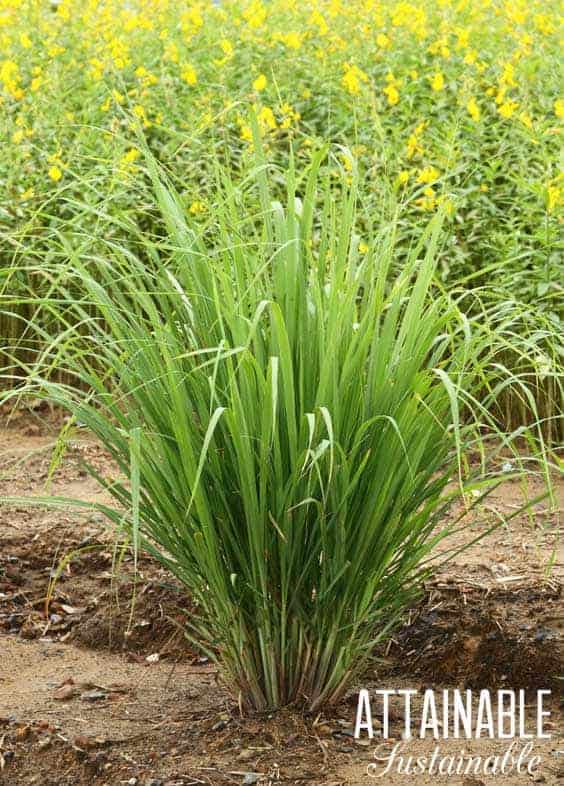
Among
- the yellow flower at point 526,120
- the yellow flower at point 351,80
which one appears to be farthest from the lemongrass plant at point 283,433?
the yellow flower at point 351,80

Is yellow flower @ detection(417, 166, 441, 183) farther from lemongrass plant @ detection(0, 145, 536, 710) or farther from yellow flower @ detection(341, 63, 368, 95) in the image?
lemongrass plant @ detection(0, 145, 536, 710)

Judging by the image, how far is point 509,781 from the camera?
248 centimetres

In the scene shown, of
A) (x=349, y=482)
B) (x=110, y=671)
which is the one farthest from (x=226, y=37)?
(x=349, y=482)

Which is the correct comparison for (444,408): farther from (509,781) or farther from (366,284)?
(509,781)

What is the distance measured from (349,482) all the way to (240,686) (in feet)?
1.79

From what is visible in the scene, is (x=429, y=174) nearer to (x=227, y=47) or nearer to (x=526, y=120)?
(x=526, y=120)

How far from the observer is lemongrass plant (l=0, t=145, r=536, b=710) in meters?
2.33

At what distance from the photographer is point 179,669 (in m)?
3.20

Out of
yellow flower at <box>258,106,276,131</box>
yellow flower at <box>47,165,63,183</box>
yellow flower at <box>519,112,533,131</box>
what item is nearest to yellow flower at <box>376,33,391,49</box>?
yellow flower at <box>258,106,276,131</box>

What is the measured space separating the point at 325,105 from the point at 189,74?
2.28 feet

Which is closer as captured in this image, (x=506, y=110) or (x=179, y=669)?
(x=179, y=669)

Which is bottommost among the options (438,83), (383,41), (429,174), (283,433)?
(283,433)

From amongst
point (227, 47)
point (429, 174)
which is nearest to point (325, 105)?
point (227, 47)

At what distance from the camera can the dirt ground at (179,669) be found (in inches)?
98.3
